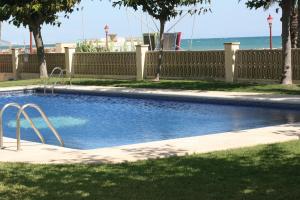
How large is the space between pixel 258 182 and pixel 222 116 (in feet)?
28.9

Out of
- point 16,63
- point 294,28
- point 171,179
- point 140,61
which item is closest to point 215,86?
point 294,28

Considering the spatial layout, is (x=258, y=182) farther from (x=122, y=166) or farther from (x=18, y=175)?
(x=18, y=175)

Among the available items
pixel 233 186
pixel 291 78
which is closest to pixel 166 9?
pixel 291 78

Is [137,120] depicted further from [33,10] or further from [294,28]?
[33,10]

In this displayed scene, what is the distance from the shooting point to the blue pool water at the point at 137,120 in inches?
508

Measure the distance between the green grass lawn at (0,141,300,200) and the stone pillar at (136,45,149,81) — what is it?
17.3 metres

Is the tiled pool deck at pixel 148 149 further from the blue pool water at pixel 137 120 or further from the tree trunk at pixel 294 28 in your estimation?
the tree trunk at pixel 294 28

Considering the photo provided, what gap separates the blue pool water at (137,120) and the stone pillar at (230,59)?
161 inches

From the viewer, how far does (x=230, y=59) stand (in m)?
22.0

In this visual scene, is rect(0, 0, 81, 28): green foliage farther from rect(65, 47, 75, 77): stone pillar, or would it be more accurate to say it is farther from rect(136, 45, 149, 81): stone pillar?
rect(136, 45, 149, 81): stone pillar

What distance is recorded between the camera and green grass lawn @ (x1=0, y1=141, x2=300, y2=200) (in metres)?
6.12

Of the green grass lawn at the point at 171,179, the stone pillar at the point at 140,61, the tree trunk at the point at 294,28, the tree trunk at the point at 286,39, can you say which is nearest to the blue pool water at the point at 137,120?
the tree trunk at the point at 286,39

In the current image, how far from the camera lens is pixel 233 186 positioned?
6363 millimetres

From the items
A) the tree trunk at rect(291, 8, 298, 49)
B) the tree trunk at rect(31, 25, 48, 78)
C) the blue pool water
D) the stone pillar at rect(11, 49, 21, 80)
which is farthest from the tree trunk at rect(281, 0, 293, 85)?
the stone pillar at rect(11, 49, 21, 80)
